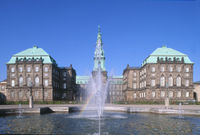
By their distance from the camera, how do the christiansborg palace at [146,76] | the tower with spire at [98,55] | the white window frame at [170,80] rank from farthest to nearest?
1. the tower with spire at [98,55]
2. the white window frame at [170,80]
3. the christiansborg palace at [146,76]

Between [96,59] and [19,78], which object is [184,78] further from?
[19,78]

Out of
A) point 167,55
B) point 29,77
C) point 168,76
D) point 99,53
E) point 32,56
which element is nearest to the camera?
point 29,77

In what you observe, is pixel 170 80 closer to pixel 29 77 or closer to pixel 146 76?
pixel 146 76

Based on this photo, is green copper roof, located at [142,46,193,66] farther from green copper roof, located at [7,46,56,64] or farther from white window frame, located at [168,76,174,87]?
green copper roof, located at [7,46,56,64]

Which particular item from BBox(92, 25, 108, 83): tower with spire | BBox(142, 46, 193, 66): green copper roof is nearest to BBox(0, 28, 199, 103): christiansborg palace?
BBox(142, 46, 193, 66): green copper roof

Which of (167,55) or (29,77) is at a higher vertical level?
(167,55)

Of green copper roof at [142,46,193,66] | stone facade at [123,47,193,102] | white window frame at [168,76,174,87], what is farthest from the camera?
green copper roof at [142,46,193,66]

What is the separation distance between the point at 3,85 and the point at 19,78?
964 inches

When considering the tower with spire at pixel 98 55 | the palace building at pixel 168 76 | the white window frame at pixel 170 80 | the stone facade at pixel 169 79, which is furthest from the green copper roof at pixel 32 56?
the white window frame at pixel 170 80

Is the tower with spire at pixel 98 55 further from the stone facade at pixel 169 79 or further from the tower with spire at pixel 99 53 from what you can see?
the stone facade at pixel 169 79

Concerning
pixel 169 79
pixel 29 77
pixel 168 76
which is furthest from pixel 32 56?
pixel 169 79

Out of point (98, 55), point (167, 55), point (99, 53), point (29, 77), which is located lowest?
point (29, 77)

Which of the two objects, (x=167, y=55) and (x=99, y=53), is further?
(x=99, y=53)

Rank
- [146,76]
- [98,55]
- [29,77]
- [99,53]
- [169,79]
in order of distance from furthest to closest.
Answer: [98,55], [99,53], [146,76], [169,79], [29,77]
